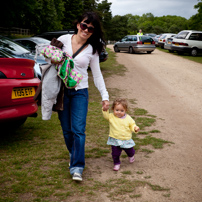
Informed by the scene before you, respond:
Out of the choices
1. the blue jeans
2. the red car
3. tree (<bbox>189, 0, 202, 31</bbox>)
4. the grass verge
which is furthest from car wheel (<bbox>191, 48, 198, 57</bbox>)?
the blue jeans

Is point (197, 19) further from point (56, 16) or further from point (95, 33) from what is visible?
point (95, 33)

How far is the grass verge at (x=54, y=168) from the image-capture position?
3.09 metres

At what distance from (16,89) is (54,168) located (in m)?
1.37

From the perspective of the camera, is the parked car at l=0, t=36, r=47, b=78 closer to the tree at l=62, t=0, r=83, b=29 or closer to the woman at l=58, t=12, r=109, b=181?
the woman at l=58, t=12, r=109, b=181

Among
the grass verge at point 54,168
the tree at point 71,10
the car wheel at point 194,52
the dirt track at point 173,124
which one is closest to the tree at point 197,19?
the car wheel at point 194,52

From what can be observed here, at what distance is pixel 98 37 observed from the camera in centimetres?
345

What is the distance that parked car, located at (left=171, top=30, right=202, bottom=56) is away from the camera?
20.7 m

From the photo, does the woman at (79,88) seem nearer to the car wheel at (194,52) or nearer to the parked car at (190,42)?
the parked car at (190,42)

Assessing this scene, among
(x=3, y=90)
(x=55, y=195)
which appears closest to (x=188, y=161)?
(x=55, y=195)

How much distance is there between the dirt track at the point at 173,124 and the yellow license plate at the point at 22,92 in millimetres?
1997

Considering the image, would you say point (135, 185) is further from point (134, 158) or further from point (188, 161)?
point (188, 161)

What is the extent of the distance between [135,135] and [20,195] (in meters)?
2.69

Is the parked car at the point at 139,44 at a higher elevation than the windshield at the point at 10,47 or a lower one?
lower

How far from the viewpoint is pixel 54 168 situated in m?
3.76
